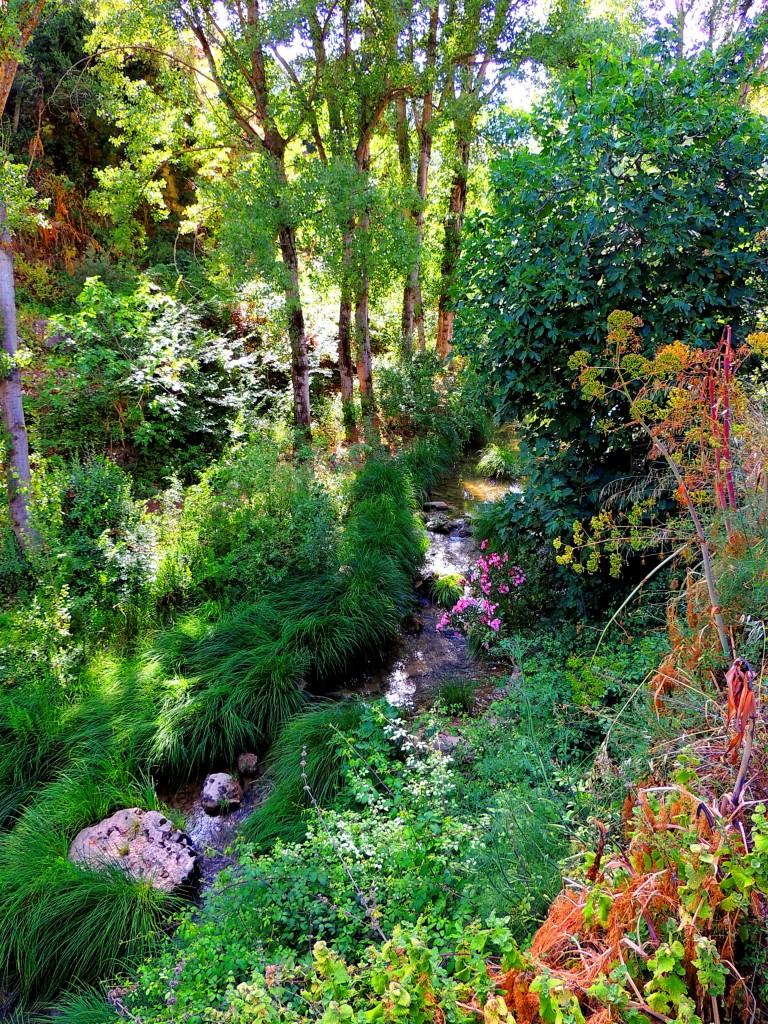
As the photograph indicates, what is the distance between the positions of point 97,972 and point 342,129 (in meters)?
10.8

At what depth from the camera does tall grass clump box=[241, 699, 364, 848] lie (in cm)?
351

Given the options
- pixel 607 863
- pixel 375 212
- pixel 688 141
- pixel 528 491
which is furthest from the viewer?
pixel 375 212

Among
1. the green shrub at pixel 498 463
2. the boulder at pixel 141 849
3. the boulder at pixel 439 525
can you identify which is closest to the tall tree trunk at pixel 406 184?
the green shrub at pixel 498 463

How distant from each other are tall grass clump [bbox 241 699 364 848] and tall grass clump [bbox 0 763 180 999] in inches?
24.6

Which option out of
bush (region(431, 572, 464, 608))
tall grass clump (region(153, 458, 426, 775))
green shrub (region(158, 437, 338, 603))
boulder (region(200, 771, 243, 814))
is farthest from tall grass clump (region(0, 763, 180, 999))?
bush (region(431, 572, 464, 608))

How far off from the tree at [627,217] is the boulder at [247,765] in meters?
3.36

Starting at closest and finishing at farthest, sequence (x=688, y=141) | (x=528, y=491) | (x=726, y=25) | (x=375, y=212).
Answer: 1. (x=688, y=141)
2. (x=528, y=491)
3. (x=375, y=212)
4. (x=726, y=25)

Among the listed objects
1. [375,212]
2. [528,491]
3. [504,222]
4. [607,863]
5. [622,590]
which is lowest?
[622,590]

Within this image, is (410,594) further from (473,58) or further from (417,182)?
(473,58)

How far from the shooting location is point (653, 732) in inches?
91.5

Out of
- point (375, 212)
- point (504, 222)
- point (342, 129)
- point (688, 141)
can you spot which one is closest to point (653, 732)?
point (504, 222)

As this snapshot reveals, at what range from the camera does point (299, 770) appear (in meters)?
3.88

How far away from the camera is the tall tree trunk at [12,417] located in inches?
187

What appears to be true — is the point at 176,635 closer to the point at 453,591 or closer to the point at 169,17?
the point at 453,591
